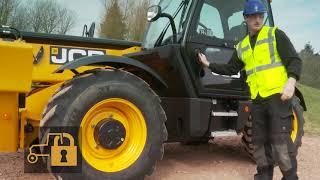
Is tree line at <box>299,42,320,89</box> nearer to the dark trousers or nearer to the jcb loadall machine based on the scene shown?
the jcb loadall machine

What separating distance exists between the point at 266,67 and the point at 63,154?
2.10 metres

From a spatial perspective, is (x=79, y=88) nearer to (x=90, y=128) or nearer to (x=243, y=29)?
(x=90, y=128)

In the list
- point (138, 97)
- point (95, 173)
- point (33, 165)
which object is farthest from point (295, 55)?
point (33, 165)

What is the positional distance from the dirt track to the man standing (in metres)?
0.99

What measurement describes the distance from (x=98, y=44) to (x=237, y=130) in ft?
6.97

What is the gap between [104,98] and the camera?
4.19 meters

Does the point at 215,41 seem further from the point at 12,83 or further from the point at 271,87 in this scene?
the point at 12,83

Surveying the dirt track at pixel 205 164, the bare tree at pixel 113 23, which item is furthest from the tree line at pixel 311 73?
the dirt track at pixel 205 164

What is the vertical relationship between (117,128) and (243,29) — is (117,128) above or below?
below

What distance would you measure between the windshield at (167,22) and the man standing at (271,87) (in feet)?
3.90

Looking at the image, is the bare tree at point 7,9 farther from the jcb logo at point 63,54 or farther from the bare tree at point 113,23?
the jcb logo at point 63,54

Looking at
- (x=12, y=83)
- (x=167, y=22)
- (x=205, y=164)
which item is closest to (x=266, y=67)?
(x=167, y=22)

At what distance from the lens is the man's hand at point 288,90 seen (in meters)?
3.91

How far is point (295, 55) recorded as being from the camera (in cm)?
406
